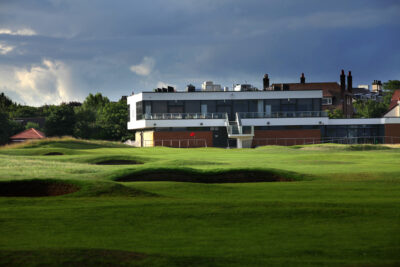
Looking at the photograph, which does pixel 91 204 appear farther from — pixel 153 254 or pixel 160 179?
pixel 160 179

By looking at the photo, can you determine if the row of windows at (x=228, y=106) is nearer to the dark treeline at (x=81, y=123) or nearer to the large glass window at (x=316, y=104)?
the large glass window at (x=316, y=104)

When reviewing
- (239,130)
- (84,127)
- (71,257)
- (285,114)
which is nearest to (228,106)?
(239,130)

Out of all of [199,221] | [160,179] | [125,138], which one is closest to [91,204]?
[199,221]

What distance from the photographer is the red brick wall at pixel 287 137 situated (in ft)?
309

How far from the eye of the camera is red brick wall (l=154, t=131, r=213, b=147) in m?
92.0

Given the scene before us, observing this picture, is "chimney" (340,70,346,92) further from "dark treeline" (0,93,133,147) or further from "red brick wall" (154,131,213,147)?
"dark treeline" (0,93,133,147)

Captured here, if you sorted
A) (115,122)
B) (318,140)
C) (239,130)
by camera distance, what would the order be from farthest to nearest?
(115,122) < (318,140) < (239,130)

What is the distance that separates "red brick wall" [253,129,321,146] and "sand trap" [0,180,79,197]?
70917mm

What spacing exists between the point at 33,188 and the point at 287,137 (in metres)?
73.5

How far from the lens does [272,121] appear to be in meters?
94.6

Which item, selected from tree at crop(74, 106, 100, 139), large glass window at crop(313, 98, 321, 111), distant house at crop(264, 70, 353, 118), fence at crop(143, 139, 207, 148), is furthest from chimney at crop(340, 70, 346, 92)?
tree at crop(74, 106, 100, 139)

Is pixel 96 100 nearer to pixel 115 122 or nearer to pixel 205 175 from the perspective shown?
pixel 115 122

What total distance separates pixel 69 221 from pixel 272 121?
80.4 m

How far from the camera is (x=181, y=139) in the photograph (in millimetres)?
92375
